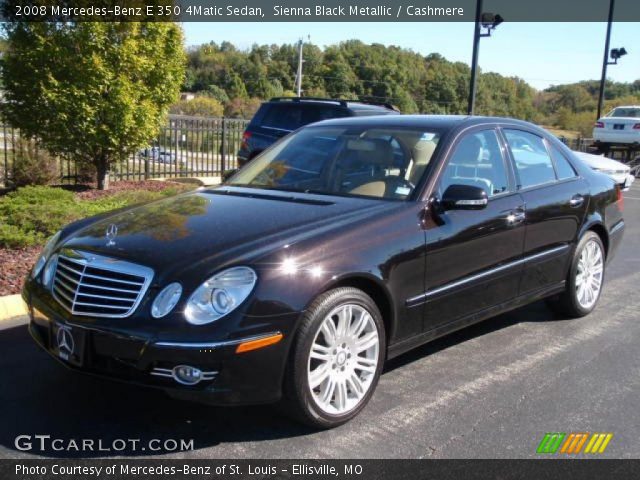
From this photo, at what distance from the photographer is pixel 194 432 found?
3.54 metres

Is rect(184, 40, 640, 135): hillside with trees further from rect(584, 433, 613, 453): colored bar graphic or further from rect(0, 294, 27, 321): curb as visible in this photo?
rect(584, 433, 613, 453): colored bar graphic

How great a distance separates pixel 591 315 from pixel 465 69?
58521mm

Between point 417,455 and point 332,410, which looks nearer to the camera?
point 417,455

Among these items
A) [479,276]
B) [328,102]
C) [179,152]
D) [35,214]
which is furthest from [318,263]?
[179,152]

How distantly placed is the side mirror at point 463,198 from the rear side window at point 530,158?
3.02 ft

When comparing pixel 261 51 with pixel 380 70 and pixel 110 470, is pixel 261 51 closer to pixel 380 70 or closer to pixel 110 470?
pixel 380 70

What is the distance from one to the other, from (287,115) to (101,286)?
8.17 m

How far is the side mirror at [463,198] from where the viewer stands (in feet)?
13.8

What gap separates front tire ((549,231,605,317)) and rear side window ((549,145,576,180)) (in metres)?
0.53

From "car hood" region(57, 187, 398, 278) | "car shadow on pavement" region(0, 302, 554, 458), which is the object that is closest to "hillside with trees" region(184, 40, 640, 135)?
"car hood" region(57, 187, 398, 278)

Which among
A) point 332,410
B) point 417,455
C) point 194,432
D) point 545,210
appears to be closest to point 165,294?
point 194,432

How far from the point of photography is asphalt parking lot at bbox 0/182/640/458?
11.3ft

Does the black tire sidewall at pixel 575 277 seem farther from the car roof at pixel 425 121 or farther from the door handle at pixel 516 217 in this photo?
the car roof at pixel 425 121

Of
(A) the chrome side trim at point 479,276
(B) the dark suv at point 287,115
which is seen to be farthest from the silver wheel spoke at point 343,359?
(B) the dark suv at point 287,115
